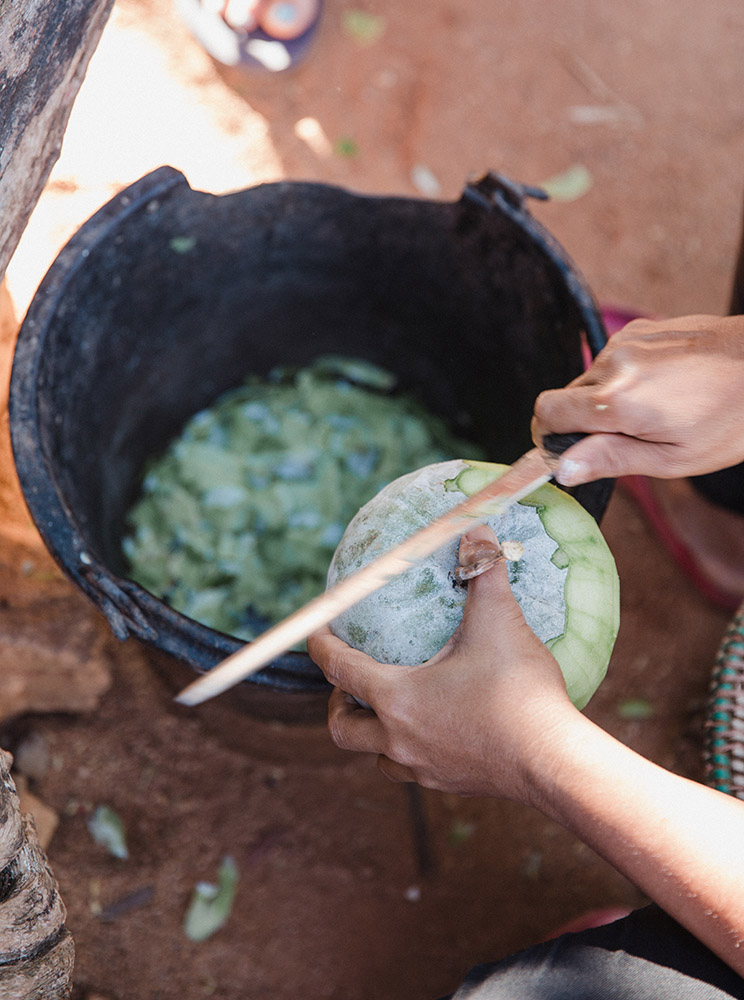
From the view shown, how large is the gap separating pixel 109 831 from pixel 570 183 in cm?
255

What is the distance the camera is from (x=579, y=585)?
1.18 meters

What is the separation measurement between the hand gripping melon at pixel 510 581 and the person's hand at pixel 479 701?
0.07 m

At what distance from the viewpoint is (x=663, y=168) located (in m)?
2.86

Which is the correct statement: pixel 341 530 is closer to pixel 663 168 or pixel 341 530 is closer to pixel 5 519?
pixel 5 519

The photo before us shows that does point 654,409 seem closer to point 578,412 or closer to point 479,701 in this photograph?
point 578,412

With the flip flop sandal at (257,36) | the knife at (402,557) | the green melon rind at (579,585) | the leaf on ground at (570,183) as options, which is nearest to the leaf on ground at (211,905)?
the knife at (402,557)

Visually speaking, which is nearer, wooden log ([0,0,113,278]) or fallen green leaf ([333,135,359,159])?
wooden log ([0,0,113,278])

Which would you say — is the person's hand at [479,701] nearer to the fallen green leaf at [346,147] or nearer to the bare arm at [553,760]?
the bare arm at [553,760]

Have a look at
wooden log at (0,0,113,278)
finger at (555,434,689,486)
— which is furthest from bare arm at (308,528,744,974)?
wooden log at (0,0,113,278)

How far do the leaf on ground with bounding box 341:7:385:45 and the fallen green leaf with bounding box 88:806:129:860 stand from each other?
2.77 m

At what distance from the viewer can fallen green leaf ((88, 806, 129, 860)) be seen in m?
1.90

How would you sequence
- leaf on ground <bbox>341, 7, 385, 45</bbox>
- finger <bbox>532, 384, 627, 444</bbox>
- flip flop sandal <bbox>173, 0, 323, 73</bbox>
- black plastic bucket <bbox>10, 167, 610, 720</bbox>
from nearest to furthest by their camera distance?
finger <bbox>532, 384, 627, 444</bbox>
black plastic bucket <bbox>10, 167, 610, 720</bbox>
flip flop sandal <bbox>173, 0, 323, 73</bbox>
leaf on ground <bbox>341, 7, 385, 45</bbox>

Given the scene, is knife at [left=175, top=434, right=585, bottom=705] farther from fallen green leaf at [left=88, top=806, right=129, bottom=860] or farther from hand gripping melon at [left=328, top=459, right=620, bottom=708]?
fallen green leaf at [left=88, top=806, right=129, bottom=860]

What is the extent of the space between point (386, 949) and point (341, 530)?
1.03 metres
